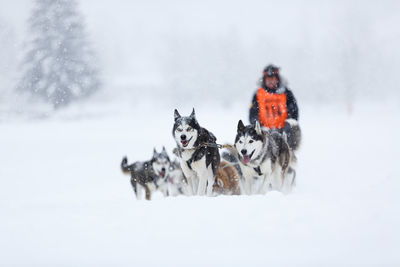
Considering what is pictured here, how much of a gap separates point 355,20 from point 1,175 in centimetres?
2436

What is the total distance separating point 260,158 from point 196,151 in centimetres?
81

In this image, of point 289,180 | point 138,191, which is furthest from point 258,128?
point 138,191

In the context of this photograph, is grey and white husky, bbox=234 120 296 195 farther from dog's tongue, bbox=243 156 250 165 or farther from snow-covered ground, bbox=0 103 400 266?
snow-covered ground, bbox=0 103 400 266

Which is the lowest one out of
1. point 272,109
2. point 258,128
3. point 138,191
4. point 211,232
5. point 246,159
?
point 211,232

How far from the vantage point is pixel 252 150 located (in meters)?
4.16

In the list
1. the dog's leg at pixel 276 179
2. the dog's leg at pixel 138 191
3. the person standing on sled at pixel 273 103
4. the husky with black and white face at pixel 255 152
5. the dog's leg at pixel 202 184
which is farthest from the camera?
the dog's leg at pixel 138 191

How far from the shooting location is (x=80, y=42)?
62.9 feet

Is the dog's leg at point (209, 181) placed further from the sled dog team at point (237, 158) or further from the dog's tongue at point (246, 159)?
the dog's tongue at point (246, 159)

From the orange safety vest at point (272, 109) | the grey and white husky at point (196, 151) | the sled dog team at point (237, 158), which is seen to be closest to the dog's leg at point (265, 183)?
the sled dog team at point (237, 158)

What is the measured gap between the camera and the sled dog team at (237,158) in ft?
13.8

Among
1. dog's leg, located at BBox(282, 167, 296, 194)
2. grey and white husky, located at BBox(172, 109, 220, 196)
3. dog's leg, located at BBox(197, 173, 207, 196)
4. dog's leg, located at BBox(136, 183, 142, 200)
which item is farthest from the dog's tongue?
dog's leg, located at BBox(136, 183, 142, 200)

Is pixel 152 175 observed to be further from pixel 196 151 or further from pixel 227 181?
pixel 196 151

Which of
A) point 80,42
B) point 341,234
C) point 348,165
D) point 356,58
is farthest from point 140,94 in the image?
point 341,234

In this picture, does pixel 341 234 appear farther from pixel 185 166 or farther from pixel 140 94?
pixel 140 94
